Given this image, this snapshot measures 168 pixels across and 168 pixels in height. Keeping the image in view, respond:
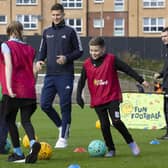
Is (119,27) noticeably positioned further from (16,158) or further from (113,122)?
(16,158)

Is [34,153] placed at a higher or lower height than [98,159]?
higher

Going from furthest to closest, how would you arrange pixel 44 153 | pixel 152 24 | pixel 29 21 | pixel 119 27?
pixel 29 21 → pixel 152 24 → pixel 119 27 → pixel 44 153

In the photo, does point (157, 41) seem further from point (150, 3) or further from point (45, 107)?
point (45, 107)

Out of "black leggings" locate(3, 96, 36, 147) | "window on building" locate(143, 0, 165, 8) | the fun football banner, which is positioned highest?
"window on building" locate(143, 0, 165, 8)

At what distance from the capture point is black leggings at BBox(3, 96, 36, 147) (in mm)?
9086

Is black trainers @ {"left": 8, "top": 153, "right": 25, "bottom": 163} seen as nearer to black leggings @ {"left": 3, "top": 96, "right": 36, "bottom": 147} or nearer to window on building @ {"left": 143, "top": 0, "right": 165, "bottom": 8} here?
black leggings @ {"left": 3, "top": 96, "right": 36, "bottom": 147}

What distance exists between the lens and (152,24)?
71938 millimetres

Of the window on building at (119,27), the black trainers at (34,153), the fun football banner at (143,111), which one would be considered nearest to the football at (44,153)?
the black trainers at (34,153)

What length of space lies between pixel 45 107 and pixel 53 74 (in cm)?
57

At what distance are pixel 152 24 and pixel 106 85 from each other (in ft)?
206

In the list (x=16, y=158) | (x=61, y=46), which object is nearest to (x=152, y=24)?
(x=61, y=46)

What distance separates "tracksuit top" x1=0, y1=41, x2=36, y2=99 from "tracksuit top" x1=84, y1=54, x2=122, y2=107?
3.43 feet

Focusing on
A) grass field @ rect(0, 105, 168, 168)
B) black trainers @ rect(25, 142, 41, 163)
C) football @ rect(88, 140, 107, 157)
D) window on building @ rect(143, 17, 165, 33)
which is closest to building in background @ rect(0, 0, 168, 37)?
window on building @ rect(143, 17, 165, 33)

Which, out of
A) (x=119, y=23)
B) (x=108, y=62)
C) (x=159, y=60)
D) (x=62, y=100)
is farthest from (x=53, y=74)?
(x=119, y=23)
